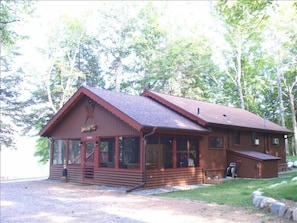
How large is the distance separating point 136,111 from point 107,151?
2.74m

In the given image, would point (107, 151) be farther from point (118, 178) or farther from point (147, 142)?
point (147, 142)

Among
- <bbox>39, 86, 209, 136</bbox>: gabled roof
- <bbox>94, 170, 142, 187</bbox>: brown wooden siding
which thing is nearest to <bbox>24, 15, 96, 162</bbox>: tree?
<bbox>39, 86, 209, 136</bbox>: gabled roof

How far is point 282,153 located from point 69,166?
531 inches

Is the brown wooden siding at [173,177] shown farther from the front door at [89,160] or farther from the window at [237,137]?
the window at [237,137]

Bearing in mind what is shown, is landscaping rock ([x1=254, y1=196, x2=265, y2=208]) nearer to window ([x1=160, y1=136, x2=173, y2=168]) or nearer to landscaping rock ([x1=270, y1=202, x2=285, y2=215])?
landscaping rock ([x1=270, y1=202, x2=285, y2=215])

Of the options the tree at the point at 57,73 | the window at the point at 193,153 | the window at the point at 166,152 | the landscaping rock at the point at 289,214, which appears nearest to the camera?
the landscaping rock at the point at 289,214

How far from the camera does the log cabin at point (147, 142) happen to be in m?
12.7

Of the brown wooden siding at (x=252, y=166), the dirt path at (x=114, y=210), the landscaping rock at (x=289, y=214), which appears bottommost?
the dirt path at (x=114, y=210)

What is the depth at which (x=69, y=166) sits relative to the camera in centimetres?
1579

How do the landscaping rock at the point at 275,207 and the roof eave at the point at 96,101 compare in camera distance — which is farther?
the roof eave at the point at 96,101

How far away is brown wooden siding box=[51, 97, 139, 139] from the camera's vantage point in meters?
13.4

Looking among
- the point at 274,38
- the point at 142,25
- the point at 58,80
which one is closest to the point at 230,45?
the point at 274,38

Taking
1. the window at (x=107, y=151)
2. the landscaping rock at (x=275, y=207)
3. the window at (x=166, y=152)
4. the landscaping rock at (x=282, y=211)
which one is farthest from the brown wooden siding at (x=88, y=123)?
the landscaping rock at (x=282, y=211)

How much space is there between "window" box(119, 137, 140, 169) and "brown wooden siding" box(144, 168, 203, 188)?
1152mm
